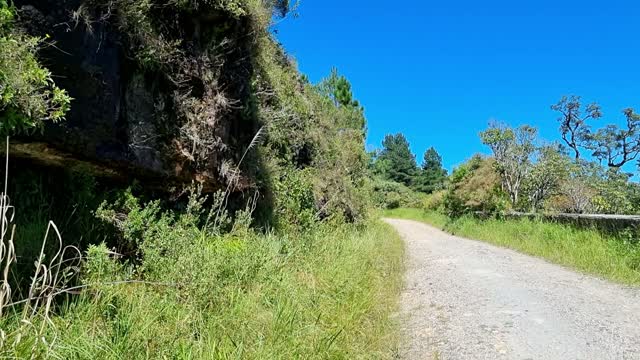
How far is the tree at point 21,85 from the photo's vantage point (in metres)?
3.19

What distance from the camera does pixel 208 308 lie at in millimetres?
3641

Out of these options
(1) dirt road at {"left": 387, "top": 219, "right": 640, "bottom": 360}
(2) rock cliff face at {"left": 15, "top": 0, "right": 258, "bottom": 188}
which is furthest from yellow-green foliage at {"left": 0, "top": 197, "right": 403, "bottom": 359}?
(2) rock cliff face at {"left": 15, "top": 0, "right": 258, "bottom": 188}

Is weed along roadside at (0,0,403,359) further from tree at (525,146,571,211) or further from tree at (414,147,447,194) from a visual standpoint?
tree at (414,147,447,194)

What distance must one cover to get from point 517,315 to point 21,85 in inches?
207

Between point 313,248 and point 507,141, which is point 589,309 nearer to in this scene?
point 313,248

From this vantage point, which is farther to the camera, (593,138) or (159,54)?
(593,138)

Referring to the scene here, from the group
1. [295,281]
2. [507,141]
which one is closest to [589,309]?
[295,281]

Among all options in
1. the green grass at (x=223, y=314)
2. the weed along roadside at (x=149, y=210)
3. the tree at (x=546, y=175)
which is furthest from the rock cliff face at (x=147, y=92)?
the tree at (x=546, y=175)

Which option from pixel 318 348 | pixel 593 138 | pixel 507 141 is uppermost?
pixel 593 138

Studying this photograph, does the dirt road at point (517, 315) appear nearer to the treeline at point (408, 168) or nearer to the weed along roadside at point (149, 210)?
the weed along roadside at point (149, 210)

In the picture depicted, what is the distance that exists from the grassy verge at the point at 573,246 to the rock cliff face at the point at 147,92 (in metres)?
6.61

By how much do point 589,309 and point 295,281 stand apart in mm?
3496

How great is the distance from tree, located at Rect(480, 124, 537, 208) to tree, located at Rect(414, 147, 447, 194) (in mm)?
53203

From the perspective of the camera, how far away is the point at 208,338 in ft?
9.89
